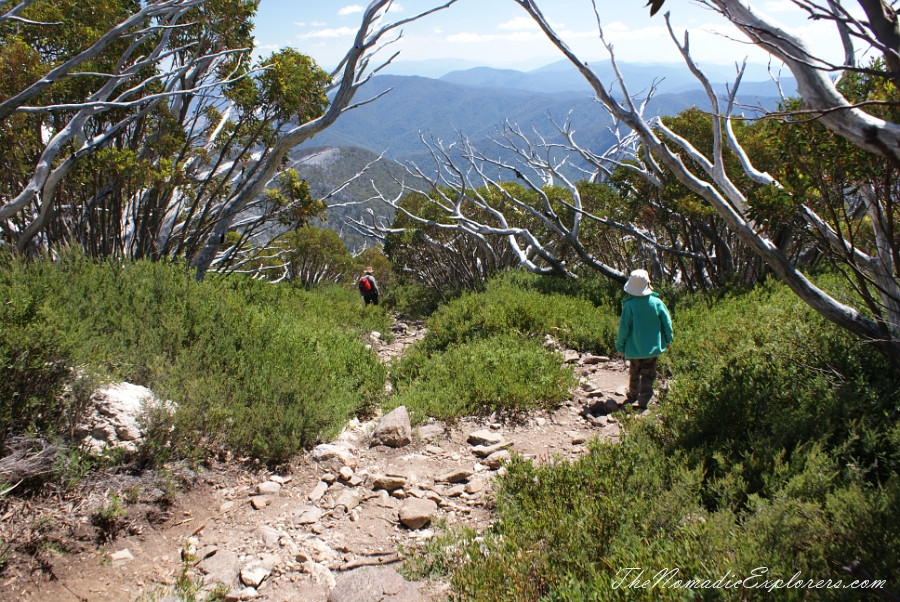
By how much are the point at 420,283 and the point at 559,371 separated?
533 inches

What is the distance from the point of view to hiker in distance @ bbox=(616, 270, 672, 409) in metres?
5.40

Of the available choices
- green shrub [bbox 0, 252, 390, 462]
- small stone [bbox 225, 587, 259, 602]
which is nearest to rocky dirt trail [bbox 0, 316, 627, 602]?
small stone [bbox 225, 587, 259, 602]

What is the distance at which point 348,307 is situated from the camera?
11812mm

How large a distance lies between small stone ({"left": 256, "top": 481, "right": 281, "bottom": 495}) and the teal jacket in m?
3.45

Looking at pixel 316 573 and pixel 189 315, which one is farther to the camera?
pixel 189 315

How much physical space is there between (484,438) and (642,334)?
1.94 metres

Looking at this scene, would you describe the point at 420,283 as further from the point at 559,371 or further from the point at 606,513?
the point at 606,513

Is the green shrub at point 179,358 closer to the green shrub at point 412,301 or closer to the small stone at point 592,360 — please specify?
the small stone at point 592,360

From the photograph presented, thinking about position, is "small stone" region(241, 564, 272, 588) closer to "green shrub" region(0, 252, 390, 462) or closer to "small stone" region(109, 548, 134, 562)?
"small stone" region(109, 548, 134, 562)

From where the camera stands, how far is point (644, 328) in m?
5.45

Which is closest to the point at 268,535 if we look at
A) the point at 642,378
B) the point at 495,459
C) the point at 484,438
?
the point at 495,459

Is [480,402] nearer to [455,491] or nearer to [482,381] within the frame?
[482,381]

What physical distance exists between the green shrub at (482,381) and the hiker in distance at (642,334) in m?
0.74

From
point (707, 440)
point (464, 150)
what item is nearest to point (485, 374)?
point (707, 440)
